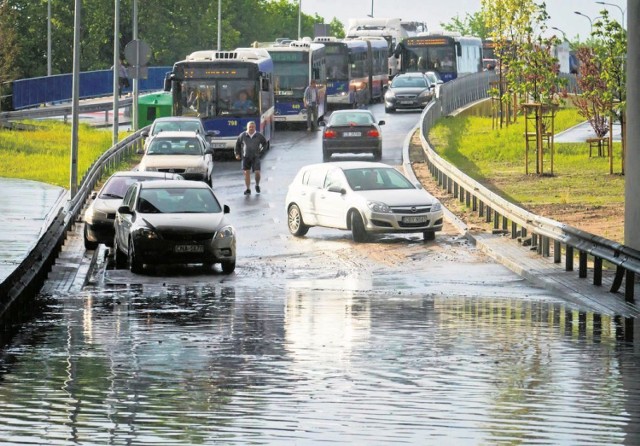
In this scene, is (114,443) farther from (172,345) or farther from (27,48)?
(27,48)

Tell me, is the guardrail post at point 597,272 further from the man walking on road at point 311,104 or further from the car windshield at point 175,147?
the man walking on road at point 311,104

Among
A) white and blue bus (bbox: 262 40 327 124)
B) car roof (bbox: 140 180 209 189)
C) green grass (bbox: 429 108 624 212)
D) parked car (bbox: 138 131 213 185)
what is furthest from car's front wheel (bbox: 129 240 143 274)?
white and blue bus (bbox: 262 40 327 124)

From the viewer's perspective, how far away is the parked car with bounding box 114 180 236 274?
82.8 ft

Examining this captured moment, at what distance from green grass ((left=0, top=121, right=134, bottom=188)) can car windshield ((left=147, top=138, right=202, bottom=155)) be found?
15.9 feet

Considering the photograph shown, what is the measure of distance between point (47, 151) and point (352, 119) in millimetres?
12709

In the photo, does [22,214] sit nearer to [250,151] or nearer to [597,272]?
[250,151]

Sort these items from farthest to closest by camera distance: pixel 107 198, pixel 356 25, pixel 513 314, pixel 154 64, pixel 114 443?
pixel 154 64, pixel 356 25, pixel 107 198, pixel 513 314, pixel 114 443

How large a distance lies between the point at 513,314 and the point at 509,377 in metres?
5.32

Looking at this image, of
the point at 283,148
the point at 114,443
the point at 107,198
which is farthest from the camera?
the point at 283,148

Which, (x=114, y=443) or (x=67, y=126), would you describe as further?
(x=67, y=126)

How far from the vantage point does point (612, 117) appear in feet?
156

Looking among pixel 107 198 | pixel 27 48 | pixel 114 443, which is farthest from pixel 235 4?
pixel 114 443

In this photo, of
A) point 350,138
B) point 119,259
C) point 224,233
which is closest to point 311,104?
point 350,138

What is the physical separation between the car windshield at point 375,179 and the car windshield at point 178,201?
486 centimetres
